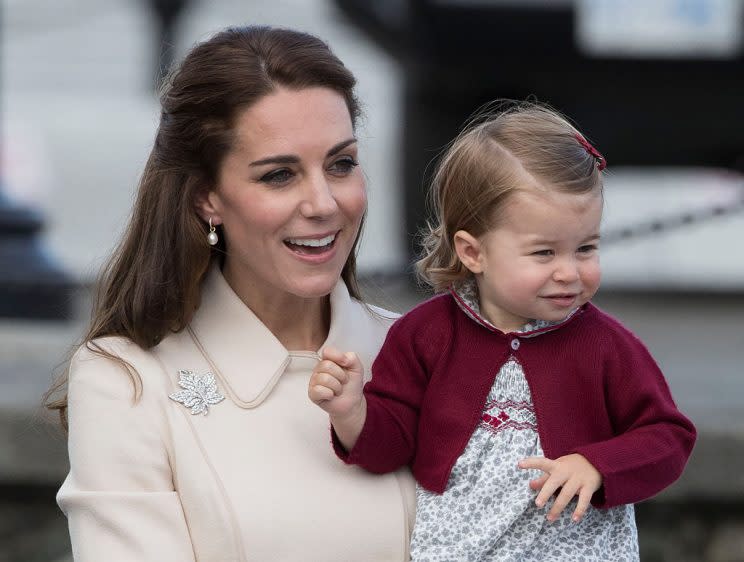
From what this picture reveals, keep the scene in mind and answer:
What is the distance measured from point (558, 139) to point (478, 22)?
386 centimetres

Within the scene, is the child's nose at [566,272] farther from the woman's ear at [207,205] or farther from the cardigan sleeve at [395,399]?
the woman's ear at [207,205]

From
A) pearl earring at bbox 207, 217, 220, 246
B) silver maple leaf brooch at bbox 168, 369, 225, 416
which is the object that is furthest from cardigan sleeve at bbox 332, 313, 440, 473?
pearl earring at bbox 207, 217, 220, 246

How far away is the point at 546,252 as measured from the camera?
1945 mm

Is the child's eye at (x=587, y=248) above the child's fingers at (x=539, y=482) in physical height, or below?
above

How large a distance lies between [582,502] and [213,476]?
53cm

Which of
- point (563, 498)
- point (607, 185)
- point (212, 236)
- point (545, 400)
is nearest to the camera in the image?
point (563, 498)

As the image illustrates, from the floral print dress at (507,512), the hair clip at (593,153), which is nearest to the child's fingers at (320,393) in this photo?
the floral print dress at (507,512)

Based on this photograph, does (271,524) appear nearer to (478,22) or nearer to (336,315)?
(336,315)

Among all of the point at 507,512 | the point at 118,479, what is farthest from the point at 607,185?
the point at 118,479

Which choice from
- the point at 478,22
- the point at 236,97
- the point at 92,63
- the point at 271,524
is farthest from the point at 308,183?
the point at 92,63

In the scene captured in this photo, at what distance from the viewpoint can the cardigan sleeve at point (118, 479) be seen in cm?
198

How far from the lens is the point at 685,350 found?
598 cm

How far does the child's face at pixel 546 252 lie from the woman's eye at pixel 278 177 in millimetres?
328

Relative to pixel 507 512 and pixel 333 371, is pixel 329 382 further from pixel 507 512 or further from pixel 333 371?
pixel 507 512
